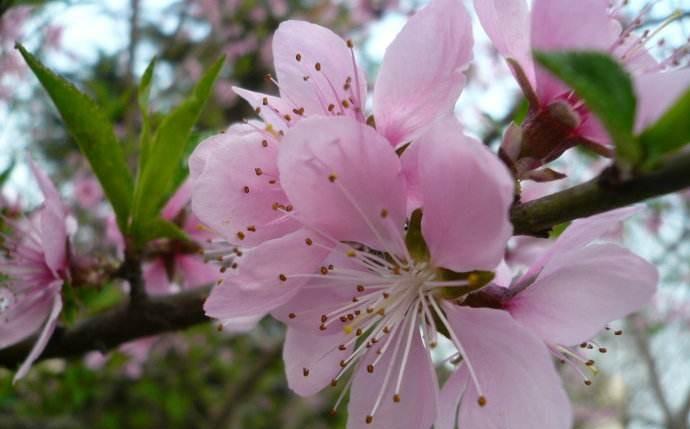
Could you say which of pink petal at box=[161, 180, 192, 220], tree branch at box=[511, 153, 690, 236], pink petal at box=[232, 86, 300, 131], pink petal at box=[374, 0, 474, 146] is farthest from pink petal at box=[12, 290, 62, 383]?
tree branch at box=[511, 153, 690, 236]

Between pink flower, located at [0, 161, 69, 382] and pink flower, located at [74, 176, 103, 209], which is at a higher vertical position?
pink flower, located at [0, 161, 69, 382]

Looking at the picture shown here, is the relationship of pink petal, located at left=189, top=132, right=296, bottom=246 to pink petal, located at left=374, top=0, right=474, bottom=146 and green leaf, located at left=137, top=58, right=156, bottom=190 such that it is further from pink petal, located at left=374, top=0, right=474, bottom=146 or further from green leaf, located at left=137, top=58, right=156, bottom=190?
green leaf, located at left=137, top=58, right=156, bottom=190

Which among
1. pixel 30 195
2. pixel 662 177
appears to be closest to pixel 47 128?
pixel 30 195

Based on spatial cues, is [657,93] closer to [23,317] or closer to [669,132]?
[669,132]

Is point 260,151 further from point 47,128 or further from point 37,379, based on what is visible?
point 47,128

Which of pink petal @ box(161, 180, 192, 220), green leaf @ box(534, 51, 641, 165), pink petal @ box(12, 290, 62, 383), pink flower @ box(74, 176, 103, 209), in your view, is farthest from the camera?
pink flower @ box(74, 176, 103, 209)

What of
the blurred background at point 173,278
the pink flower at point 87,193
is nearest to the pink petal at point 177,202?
the blurred background at point 173,278
